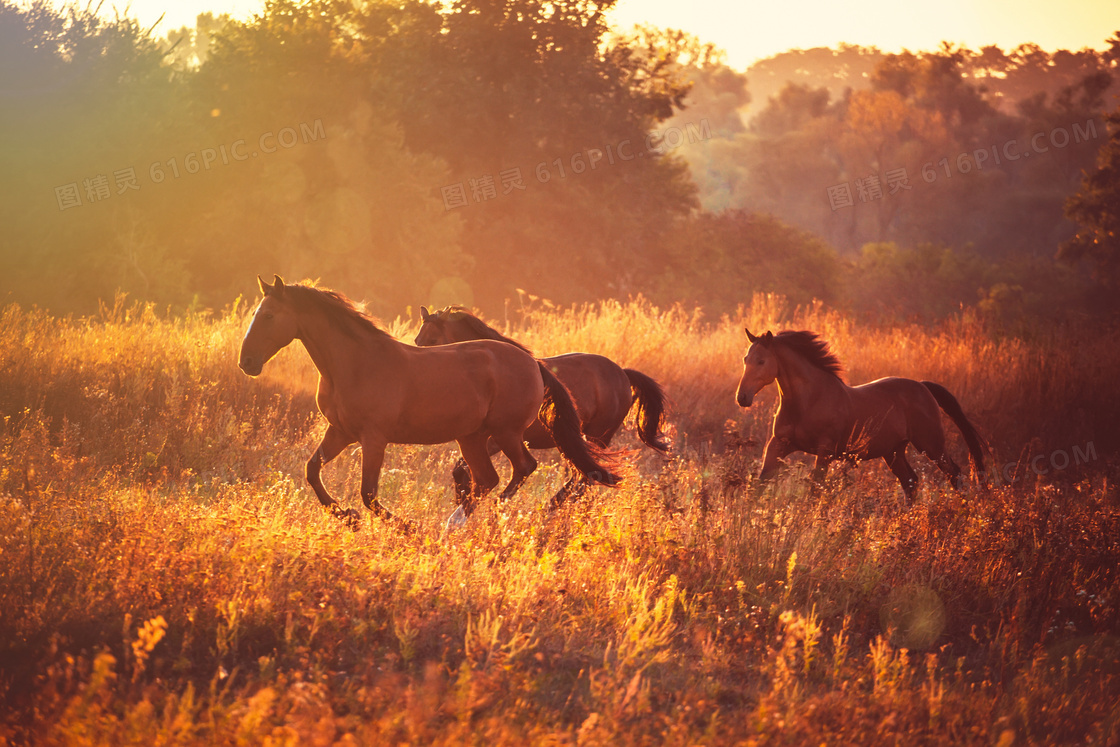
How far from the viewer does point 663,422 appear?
880cm

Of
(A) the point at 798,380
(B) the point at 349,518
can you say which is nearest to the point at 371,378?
(B) the point at 349,518

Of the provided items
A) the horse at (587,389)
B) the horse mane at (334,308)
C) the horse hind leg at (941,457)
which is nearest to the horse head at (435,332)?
the horse at (587,389)

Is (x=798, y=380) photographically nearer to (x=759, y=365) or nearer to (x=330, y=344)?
(x=759, y=365)

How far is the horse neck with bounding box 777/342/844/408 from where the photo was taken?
27.1ft

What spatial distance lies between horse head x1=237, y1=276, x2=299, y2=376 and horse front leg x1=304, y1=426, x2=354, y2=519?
668mm

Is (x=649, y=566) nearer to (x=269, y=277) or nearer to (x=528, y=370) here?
(x=528, y=370)

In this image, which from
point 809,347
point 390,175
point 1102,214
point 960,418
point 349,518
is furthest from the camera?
point 1102,214

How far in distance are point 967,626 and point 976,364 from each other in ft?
28.8

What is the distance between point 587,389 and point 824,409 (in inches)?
84.9

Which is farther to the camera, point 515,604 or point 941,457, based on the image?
point 941,457

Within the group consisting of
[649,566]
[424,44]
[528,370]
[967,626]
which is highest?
[424,44]

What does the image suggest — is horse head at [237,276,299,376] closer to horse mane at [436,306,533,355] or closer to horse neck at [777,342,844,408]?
horse mane at [436,306,533,355]

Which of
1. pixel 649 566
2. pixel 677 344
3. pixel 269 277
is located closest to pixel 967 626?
pixel 649 566

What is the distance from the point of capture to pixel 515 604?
4.78 metres
